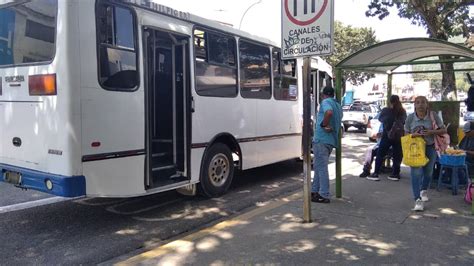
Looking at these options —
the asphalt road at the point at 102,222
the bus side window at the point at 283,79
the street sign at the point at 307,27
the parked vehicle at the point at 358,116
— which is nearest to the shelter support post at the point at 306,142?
the street sign at the point at 307,27

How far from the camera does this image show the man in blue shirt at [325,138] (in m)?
6.63

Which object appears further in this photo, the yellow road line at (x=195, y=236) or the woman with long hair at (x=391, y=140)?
the woman with long hair at (x=391, y=140)

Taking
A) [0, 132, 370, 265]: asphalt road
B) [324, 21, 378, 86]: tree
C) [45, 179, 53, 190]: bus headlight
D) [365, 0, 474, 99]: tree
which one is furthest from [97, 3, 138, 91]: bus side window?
[324, 21, 378, 86]: tree

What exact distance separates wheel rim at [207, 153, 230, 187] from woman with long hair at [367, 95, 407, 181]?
297 centimetres

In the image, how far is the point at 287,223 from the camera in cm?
566

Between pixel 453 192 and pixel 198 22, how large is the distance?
4868 mm

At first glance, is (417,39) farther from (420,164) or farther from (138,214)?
(138,214)

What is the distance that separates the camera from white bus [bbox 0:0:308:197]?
4.98m

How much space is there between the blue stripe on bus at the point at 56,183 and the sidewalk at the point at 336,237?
94 cm

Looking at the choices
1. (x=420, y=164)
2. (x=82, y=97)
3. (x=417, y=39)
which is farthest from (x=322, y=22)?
(x=82, y=97)

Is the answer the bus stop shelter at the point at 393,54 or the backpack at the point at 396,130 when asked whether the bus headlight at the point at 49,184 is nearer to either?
the bus stop shelter at the point at 393,54

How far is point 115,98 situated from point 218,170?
2.53 meters

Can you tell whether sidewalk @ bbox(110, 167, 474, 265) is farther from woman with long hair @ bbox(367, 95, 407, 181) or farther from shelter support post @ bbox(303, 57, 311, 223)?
woman with long hair @ bbox(367, 95, 407, 181)

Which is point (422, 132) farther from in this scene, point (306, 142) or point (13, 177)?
point (13, 177)
